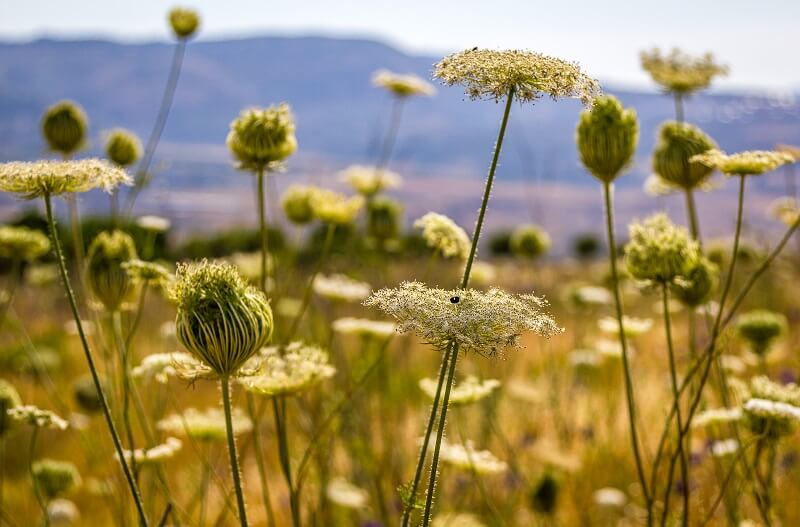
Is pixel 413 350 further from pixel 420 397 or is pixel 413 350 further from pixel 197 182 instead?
pixel 197 182

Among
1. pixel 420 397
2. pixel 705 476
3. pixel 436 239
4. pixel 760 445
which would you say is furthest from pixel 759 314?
pixel 420 397

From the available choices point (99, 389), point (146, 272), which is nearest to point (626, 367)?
point (99, 389)

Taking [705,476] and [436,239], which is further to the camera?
[705,476]

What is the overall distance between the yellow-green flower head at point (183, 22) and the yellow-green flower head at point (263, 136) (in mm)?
1189

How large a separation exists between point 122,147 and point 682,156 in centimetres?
251

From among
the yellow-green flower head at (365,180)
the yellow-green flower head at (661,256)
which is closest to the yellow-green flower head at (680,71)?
the yellow-green flower head at (661,256)

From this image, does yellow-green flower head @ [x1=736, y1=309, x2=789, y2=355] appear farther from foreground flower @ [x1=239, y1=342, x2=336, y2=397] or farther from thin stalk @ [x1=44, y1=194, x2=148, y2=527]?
thin stalk @ [x1=44, y1=194, x2=148, y2=527]

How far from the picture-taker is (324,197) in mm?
3553

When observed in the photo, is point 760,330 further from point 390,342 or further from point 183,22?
point 183,22

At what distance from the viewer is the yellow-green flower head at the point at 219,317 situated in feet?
5.18

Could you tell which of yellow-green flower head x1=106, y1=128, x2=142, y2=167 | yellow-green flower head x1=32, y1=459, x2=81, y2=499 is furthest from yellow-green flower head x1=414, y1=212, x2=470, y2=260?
yellow-green flower head x1=32, y1=459, x2=81, y2=499

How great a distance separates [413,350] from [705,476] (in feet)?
24.1

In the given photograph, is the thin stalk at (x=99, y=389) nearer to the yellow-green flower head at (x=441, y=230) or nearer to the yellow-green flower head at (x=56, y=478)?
the yellow-green flower head at (x=441, y=230)

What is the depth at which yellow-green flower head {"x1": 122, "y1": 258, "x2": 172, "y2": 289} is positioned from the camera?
2.43 metres
